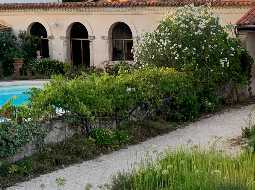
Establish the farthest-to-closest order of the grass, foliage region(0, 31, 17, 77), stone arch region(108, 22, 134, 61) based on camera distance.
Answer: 1. foliage region(0, 31, 17, 77)
2. stone arch region(108, 22, 134, 61)
3. the grass

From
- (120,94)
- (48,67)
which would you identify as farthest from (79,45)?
(120,94)

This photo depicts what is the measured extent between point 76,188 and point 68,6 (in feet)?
60.9

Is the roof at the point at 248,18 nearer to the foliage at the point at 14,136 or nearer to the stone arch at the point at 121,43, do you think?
the stone arch at the point at 121,43

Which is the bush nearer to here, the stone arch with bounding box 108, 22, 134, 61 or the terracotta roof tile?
the stone arch with bounding box 108, 22, 134, 61

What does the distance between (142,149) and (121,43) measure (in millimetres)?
14933

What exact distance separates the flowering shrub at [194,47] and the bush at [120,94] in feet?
3.41

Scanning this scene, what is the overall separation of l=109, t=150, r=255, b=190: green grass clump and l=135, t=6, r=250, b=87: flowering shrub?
8.29 meters

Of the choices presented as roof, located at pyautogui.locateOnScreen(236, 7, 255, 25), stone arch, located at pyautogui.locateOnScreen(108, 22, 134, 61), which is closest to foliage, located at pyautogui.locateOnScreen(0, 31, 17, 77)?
stone arch, located at pyautogui.locateOnScreen(108, 22, 134, 61)

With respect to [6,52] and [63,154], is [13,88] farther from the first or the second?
[63,154]

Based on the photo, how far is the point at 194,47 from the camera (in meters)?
19.0

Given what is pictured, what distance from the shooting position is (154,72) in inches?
677

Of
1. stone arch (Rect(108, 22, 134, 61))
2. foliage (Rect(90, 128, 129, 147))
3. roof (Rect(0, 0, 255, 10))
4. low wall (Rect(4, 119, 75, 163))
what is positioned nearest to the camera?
low wall (Rect(4, 119, 75, 163))

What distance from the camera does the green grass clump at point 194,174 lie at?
29.2 ft

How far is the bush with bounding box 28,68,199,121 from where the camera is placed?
1438 centimetres
